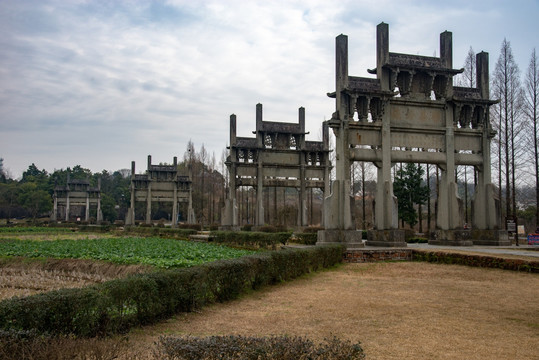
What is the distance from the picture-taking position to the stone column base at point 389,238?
19116 millimetres

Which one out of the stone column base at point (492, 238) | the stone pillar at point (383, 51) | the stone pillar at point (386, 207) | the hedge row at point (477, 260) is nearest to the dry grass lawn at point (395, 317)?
the hedge row at point (477, 260)

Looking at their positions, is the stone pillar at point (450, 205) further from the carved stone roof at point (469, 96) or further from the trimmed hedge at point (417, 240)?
the trimmed hedge at point (417, 240)

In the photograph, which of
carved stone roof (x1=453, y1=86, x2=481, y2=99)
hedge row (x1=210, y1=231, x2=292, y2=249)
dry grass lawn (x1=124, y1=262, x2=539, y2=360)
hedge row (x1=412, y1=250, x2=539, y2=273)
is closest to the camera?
dry grass lawn (x1=124, y1=262, x2=539, y2=360)

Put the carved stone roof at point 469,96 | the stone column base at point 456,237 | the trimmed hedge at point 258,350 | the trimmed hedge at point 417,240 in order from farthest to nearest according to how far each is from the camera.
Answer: the trimmed hedge at point 417,240 < the carved stone roof at point 469,96 < the stone column base at point 456,237 < the trimmed hedge at point 258,350

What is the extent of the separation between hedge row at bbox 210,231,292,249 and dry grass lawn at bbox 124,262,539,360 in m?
9.49

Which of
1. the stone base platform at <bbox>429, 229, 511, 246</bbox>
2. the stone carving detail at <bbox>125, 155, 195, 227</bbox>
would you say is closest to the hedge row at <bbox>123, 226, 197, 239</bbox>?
the stone carving detail at <bbox>125, 155, 195, 227</bbox>

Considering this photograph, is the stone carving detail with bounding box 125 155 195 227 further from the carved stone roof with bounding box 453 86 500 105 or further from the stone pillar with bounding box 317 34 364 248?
the carved stone roof with bounding box 453 86 500 105

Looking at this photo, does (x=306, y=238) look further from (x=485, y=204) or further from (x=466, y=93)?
(x=466, y=93)

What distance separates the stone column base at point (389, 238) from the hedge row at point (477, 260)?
995mm

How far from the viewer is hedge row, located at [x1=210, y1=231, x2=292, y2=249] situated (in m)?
22.0

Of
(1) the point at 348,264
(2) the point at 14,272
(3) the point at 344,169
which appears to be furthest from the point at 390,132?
(2) the point at 14,272

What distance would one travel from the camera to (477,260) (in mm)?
15141

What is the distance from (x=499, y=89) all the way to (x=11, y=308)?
90.3ft

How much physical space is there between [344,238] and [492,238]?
26.3 feet
